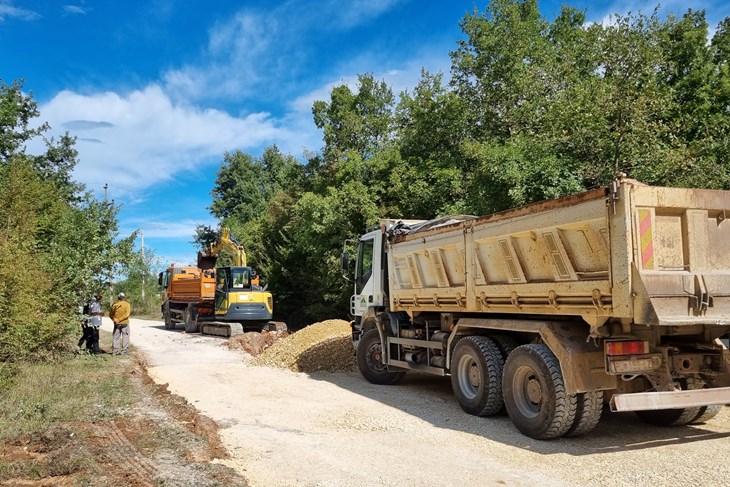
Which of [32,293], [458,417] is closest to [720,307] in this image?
[458,417]

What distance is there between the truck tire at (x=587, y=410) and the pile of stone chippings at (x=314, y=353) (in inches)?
276

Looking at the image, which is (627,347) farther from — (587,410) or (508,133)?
(508,133)

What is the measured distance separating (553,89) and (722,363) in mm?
14362

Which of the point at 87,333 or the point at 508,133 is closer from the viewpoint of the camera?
the point at 87,333

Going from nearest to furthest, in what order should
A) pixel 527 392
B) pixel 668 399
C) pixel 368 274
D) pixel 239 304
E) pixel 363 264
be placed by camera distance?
pixel 668 399
pixel 527 392
pixel 368 274
pixel 363 264
pixel 239 304

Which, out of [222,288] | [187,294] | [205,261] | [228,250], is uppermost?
[228,250]

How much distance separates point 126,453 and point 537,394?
15.3 ft

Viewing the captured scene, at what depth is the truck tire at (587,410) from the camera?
21.3ft

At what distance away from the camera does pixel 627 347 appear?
621 centimetres

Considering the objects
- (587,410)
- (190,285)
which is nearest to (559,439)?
(587,410)

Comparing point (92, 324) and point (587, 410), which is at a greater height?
point (92, 324)

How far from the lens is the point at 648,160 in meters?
13.0

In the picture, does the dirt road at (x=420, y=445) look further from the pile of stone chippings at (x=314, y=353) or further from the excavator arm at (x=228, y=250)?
the excavator arm at (x=228, y=250)

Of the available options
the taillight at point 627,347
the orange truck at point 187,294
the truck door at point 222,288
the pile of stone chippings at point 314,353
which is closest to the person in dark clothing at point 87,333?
the pile of stone chippings at point 314,353
